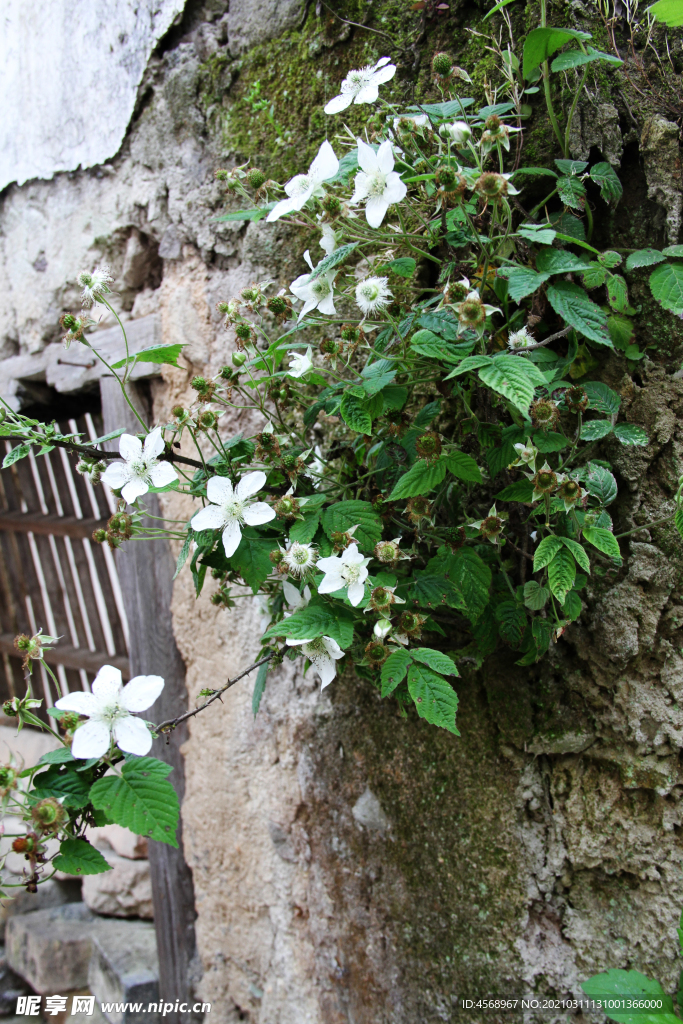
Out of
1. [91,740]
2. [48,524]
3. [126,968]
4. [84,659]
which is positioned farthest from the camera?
[48,524]

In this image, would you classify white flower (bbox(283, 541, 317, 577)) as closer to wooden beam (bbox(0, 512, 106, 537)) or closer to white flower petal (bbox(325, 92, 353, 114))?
white flower petal (bbox(325, 92, 353, 114))

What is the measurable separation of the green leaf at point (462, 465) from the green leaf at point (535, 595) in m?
0.21

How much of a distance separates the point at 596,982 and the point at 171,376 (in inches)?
67.7

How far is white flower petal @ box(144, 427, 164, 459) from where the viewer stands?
3.21ft

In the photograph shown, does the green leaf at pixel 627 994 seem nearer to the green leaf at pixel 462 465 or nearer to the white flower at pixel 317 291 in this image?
the green leaf at pixel 462 465

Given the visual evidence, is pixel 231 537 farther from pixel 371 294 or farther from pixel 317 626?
pixel 371 294

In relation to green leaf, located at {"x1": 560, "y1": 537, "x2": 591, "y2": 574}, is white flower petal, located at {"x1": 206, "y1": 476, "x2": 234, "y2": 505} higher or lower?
higher

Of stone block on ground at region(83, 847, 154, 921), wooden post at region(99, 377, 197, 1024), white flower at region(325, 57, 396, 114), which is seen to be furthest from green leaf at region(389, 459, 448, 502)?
stone block on ground at region(83, 847, 154, 921)

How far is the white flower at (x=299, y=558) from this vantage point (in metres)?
0.95

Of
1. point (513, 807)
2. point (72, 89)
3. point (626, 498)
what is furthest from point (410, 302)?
point (72, 89)

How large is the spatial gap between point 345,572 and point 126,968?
99.4 inches

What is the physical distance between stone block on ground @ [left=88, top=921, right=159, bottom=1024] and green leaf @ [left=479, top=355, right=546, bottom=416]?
2.42 metres

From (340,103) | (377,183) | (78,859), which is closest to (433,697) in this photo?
(78,859)

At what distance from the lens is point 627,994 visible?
41.3 inches
